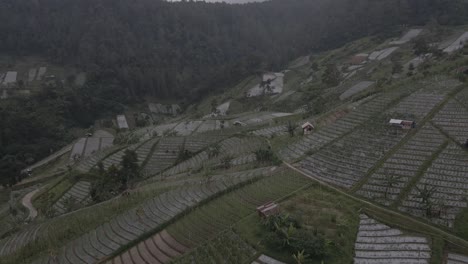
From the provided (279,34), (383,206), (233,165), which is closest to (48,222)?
(233,165)

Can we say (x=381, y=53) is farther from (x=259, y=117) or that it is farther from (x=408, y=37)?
(x=259, y=117)

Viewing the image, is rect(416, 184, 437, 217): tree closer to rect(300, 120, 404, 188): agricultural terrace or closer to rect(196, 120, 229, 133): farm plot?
rect(300, 120, 404, 188): agricultural terrace

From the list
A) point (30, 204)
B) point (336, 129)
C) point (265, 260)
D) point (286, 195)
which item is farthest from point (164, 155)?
point (265, 260)

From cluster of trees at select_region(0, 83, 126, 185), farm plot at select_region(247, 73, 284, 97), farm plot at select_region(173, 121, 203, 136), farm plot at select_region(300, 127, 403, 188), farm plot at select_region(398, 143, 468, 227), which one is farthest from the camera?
farm plot at select_region(247, 73, 284, 97)

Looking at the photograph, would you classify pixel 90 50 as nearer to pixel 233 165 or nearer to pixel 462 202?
pixel 233 165

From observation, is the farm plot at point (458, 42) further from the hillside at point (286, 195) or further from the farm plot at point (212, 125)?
the farm plot at point (212, 125)

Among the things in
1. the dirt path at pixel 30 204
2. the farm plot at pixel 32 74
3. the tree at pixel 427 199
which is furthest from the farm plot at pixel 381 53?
the farm plot at pixel 32 74

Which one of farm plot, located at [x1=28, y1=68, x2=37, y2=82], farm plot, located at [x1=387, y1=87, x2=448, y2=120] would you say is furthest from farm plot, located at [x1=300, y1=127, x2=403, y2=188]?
farm plot, located at [x1=28, y1=68, x2=37, y2=82]
